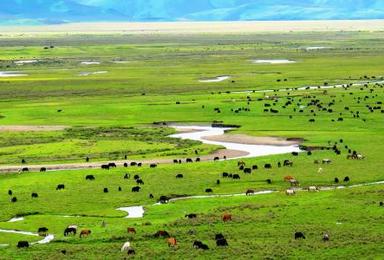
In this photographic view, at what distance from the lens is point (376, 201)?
3644cm

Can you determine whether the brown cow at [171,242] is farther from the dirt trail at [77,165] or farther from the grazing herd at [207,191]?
the dirt trail at [77,165]

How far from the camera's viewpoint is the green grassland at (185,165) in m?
30.8

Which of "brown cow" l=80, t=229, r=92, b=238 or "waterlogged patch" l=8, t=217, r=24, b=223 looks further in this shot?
"waterlogged patch" l=8, t=217, r=24, b=223

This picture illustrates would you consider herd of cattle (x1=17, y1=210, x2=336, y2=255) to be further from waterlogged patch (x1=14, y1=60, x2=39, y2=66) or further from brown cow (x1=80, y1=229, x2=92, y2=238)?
waterlogged patch (x1=14, y1=60, x2=39, y2=66)

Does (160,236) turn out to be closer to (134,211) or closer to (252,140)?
(134,211)

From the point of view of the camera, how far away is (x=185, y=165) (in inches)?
1896

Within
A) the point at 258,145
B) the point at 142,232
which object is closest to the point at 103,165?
the point at 258,145

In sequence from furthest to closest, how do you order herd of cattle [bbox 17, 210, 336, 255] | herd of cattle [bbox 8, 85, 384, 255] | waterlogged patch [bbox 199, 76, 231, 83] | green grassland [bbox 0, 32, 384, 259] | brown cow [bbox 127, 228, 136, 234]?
waterlogged patch [bbox 199, 76, 231, 83]
brown cow [bbox 127, 228, 136, 234]
green grassland [bbox 0, 32, 384, 259]
herd of cattle [bbox 8, 85, 384, 255]
herd of cattle [bbox 17, 210, 336, 255]

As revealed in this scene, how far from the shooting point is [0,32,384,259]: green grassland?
3080 centimetres

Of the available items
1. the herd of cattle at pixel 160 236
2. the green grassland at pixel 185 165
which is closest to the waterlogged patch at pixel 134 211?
the green grassland at pixel 185 165

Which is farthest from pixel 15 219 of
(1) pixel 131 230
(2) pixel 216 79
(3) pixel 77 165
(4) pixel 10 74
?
(4) pixel 10 74

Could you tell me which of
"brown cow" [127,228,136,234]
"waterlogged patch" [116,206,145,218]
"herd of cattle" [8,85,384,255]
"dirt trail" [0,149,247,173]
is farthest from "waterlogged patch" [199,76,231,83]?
"brown cow" [127,228,136,234]

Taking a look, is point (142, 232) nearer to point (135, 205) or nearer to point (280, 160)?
point (135, 205)

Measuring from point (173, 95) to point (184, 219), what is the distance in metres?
A: 55.6
